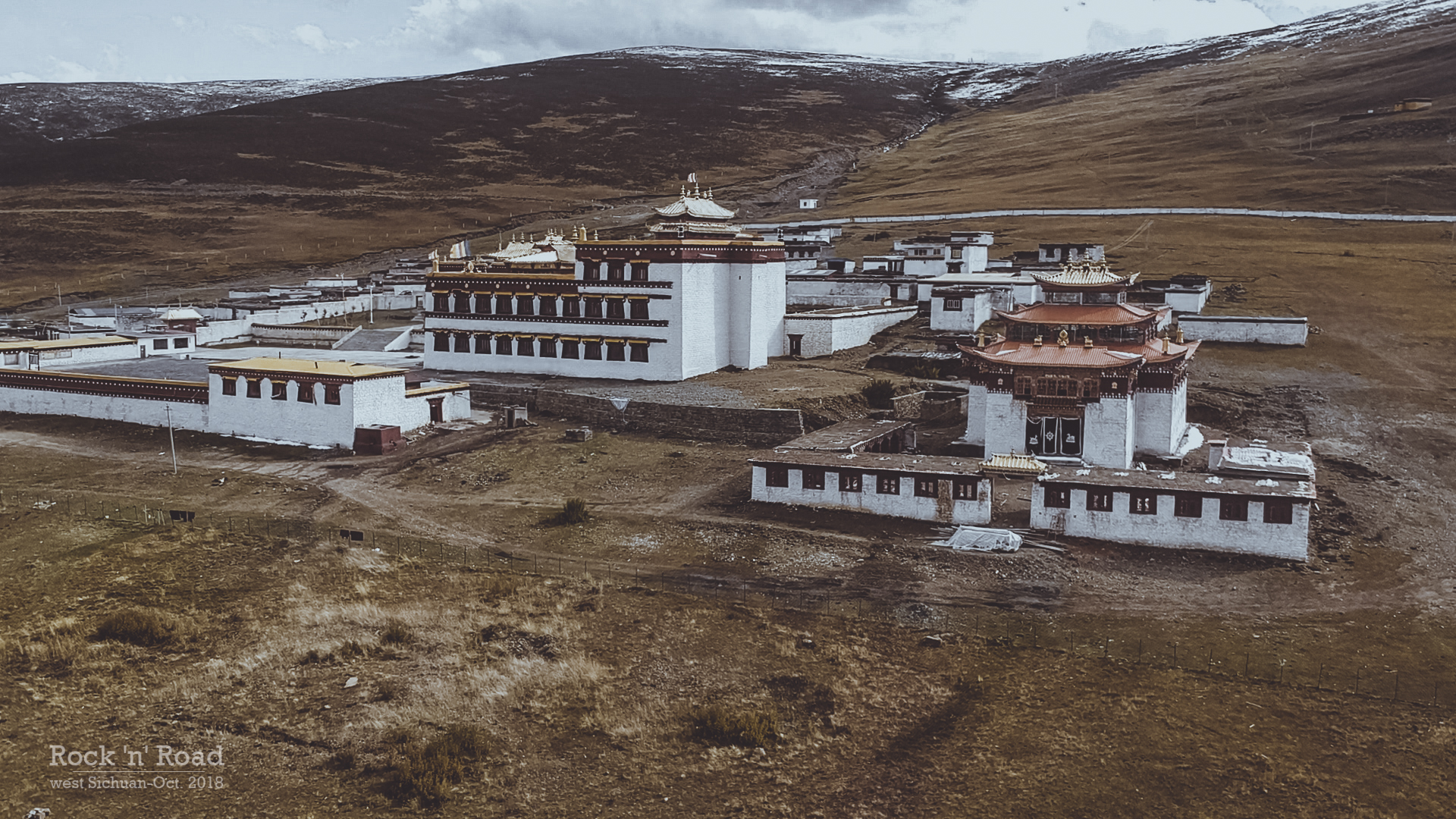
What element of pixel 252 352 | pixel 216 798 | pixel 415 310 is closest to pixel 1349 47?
pixel 415 310

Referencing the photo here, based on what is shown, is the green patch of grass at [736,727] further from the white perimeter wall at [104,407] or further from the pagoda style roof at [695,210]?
the pagoda style roof at [695,210]

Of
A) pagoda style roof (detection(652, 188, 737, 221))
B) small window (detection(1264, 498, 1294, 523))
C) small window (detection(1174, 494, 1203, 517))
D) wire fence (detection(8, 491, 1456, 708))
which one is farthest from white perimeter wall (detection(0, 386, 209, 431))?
small window (detection(1264, 498, 1294, 523))

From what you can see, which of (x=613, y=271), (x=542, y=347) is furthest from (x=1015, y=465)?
(x=542, y=347)

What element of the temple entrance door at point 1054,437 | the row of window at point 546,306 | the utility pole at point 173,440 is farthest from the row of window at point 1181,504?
the utility pole at point 173,440

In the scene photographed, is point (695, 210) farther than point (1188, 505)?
Yes

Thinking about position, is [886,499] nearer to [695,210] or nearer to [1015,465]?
[1015,465]

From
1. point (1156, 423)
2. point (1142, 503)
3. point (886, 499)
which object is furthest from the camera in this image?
point (1156, 423)

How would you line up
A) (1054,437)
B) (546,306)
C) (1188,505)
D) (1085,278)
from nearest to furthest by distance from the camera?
(1188,505)
(1054,437)
(1085,278)
(546,306)
